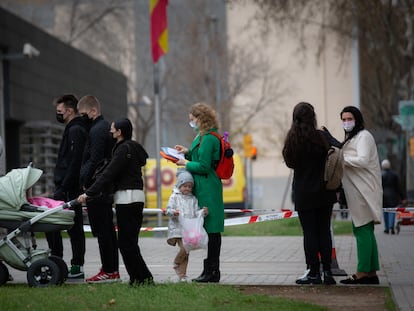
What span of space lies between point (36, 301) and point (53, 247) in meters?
2.79

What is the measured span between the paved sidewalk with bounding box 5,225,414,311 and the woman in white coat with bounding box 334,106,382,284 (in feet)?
1.25

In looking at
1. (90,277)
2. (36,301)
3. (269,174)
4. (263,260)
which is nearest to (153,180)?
(263,260)

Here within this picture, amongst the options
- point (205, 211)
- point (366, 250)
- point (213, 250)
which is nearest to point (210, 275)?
point (213, 250)

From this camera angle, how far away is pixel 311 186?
1068 cm

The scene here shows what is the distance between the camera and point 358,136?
11023 millimetres

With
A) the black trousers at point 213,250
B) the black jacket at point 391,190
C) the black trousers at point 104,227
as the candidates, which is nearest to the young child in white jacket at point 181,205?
the black trousers at point 213,250

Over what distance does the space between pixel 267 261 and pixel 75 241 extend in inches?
137

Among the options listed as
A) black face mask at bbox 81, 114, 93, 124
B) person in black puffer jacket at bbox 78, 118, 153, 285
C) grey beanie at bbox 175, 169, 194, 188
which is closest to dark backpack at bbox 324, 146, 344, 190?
grey beanie at bbox 175, 169, 194, 188

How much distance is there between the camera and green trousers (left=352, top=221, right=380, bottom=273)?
10.8 m

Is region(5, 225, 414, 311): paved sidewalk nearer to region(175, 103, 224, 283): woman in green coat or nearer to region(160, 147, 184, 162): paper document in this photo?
region(175, 103, 224, 283): woman in green coat

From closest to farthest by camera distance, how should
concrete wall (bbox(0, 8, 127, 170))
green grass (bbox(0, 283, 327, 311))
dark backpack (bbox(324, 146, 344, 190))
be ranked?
green grass (bbox(0, 283, 327, 311)), dark backpack (bbox(324, 146, 344, 190)), concrete wall (bbox(0, 8, 127, 170))

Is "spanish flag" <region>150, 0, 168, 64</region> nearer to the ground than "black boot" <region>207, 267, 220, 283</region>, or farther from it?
farther from it

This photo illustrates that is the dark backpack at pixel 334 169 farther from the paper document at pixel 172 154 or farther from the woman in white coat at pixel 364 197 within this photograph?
the paper document at pixel 172 154

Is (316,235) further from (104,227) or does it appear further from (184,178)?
(104,227)
